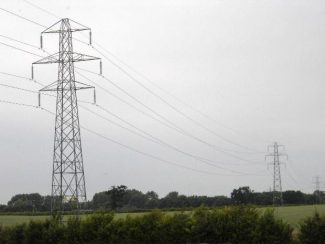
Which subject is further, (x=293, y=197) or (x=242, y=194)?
(x=293, y=197)

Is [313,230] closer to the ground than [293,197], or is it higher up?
higher up

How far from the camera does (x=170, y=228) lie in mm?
28219

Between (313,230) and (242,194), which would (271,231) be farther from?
(242,194)

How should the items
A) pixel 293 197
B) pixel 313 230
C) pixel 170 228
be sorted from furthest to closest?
pixel 293 197 < pixel 170 228 < pixel 313 230

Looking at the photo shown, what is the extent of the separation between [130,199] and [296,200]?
40.6m

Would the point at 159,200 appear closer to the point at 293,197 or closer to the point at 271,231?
the point at 293,197

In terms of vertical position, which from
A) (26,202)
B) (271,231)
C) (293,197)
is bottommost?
(293,197)

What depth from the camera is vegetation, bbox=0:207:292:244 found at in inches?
1034

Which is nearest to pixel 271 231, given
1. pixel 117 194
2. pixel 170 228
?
pixel 170 228

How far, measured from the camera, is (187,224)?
27.9 m

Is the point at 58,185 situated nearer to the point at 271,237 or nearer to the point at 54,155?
the point at 54,155

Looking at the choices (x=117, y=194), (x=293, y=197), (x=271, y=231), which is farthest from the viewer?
(x=293, y=197)

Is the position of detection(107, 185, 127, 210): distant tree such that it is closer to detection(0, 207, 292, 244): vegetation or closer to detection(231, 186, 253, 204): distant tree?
detection(231, 186, 253, 204): distant tree

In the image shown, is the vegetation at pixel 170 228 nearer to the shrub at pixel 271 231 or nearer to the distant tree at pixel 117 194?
the shrub at pixel 271 231
